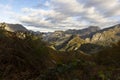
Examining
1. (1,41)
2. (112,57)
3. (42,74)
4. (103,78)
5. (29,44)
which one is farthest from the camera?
(112,57)

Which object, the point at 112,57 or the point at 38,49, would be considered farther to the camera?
the point at 112,57

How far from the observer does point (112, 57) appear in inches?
556

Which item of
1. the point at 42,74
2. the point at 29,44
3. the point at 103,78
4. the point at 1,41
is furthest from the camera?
the point at 1,41

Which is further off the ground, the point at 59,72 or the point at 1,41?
the point at 1,41

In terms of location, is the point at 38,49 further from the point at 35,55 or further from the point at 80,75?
the point at 80,75

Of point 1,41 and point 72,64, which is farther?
point 1,41

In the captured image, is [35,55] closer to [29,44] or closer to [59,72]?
[29,44]

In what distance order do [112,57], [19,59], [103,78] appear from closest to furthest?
[103,78], [19,59], [112,57]

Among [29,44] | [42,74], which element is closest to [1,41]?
[29,44]

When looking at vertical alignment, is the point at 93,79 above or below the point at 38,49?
below

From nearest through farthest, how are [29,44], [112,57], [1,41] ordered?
1. [29,44]
2. [1,41]
3. [112,57]

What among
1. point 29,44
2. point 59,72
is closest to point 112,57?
point 29,44

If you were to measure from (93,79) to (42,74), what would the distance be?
1.81 m

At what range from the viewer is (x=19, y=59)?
31.0 feet
